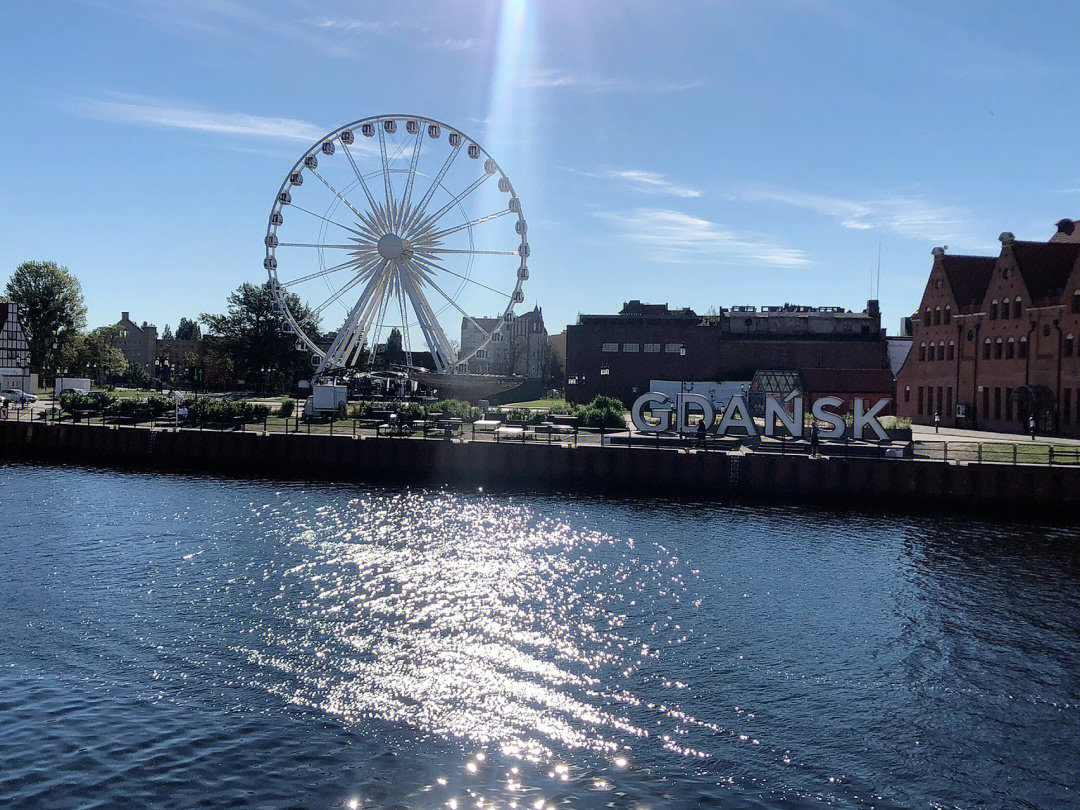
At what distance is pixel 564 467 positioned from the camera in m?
59.8

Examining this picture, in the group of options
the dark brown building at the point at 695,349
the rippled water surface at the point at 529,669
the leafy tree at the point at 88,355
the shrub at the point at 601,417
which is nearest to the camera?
the rippled water surface at the point at 529,669

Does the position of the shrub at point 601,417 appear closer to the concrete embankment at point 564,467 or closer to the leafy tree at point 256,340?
the concrete embankment at point 564,467

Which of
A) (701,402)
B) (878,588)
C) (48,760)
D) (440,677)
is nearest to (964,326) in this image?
(701,402)

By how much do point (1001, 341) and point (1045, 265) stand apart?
22.6 ft

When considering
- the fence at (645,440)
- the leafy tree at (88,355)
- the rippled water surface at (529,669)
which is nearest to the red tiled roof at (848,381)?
the fence at (645,440)

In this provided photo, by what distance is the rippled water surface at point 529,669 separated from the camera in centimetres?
1853

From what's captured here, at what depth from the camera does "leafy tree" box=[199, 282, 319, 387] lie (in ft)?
503

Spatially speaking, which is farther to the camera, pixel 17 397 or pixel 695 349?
pixel 695 349

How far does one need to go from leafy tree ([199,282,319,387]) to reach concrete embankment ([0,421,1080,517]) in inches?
3106

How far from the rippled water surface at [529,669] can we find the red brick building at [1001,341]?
1351 inches

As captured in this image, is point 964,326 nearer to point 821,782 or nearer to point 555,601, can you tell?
point 555,601

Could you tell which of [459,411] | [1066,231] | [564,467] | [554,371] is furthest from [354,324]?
[554,371]

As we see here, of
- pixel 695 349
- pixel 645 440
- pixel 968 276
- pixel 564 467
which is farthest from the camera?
pixel 695 349

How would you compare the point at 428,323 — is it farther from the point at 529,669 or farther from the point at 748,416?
the point at 529,669
